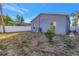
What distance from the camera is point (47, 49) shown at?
348 cm

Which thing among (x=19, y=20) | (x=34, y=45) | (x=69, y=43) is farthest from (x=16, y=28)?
(x=69, y=43)

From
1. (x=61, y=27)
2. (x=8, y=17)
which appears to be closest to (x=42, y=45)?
(x=61, y=27)

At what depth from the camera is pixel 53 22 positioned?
11.4 ft

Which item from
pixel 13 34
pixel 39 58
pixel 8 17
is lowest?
pixel 39 58

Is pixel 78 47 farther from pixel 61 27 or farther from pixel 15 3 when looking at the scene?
pixel 15 3

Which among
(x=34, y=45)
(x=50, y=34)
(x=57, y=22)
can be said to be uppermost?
(x=57, y=22)

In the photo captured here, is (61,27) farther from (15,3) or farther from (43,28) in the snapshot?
(15,3)

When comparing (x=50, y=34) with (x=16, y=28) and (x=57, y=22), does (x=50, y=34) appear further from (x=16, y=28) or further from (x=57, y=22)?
(x=16, y=28)

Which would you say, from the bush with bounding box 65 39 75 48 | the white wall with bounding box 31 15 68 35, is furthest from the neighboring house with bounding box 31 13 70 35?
the bush with bounding box 65 39 75 48

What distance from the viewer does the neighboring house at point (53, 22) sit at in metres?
3.47

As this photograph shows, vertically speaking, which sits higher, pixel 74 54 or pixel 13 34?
pixel 13 34

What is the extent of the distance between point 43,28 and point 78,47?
505mm

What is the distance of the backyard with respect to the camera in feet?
11.4

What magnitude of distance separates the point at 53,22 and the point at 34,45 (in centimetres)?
38
